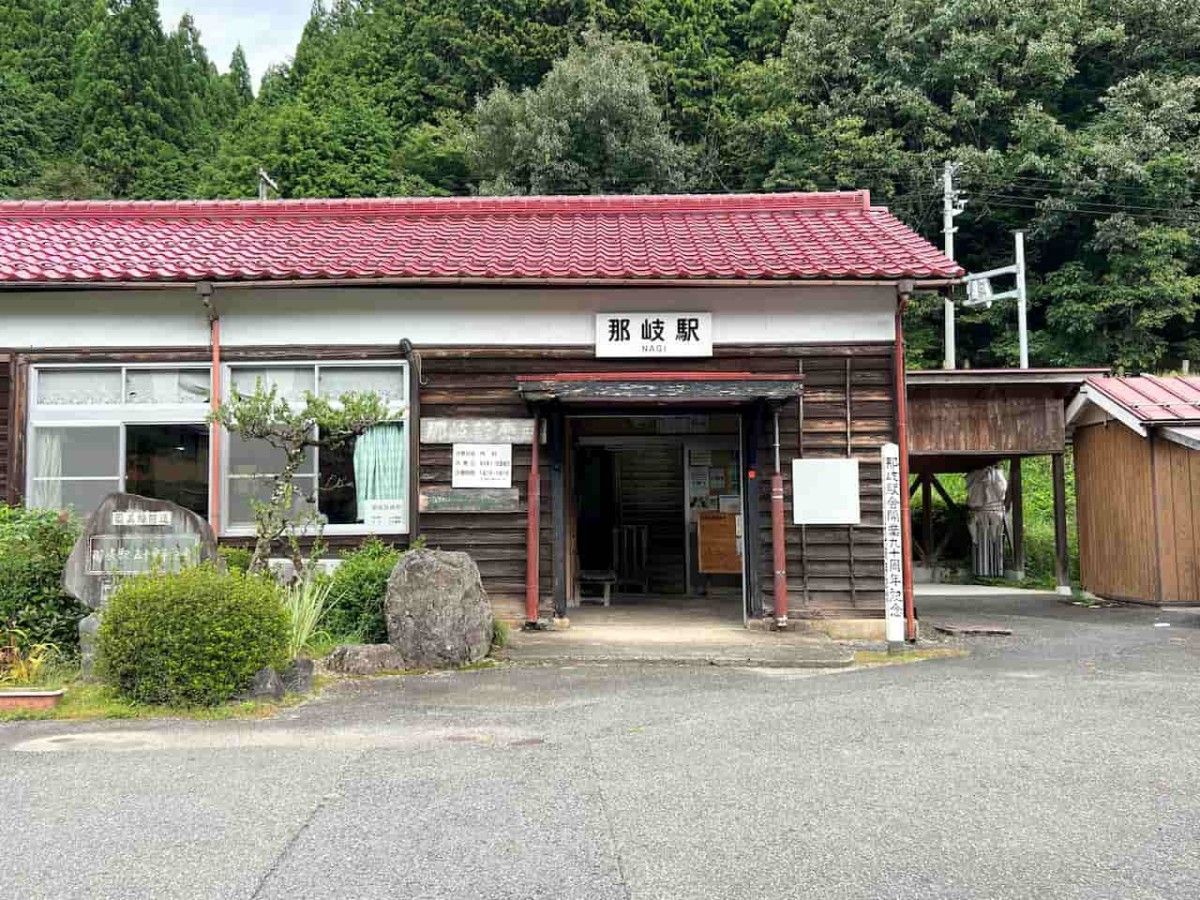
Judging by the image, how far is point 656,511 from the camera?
13336 millimetres

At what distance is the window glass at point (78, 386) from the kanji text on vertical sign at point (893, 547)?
7489 mm

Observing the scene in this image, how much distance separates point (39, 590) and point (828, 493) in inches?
268

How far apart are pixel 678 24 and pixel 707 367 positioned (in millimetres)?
28555

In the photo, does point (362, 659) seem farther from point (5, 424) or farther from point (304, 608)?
point (5, 424)

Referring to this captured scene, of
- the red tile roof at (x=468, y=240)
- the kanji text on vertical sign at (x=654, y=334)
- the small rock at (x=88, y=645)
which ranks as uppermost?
the red tile roof at (x=468, y=240)

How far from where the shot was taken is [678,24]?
33844 millimetres

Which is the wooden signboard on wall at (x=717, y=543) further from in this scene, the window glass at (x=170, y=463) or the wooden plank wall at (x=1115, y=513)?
A: the window glass at (x=170, y=463)

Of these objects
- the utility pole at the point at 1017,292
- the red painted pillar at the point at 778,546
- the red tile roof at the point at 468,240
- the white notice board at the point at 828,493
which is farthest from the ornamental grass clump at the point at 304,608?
the utility pole at the point at 1017,292

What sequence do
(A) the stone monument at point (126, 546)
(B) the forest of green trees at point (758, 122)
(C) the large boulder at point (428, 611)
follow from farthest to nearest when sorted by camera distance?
1. (B) the forest of green trees at point (758, 122)
2. (C) the large boulder at point (428, 611)
3. (A) the stone monument at point (126, 546)

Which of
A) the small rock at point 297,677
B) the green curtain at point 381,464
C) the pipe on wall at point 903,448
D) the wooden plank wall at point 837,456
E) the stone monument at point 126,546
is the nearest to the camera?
the small rock at point 297,677

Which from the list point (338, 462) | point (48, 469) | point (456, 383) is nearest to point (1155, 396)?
point (456, 383)

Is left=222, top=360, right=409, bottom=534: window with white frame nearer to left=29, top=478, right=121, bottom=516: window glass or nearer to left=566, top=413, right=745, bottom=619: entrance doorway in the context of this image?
left=29, top=478, right=121, bottom=516: window glass

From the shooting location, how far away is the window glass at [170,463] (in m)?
9.31

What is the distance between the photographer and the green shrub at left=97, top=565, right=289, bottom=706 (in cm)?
595
